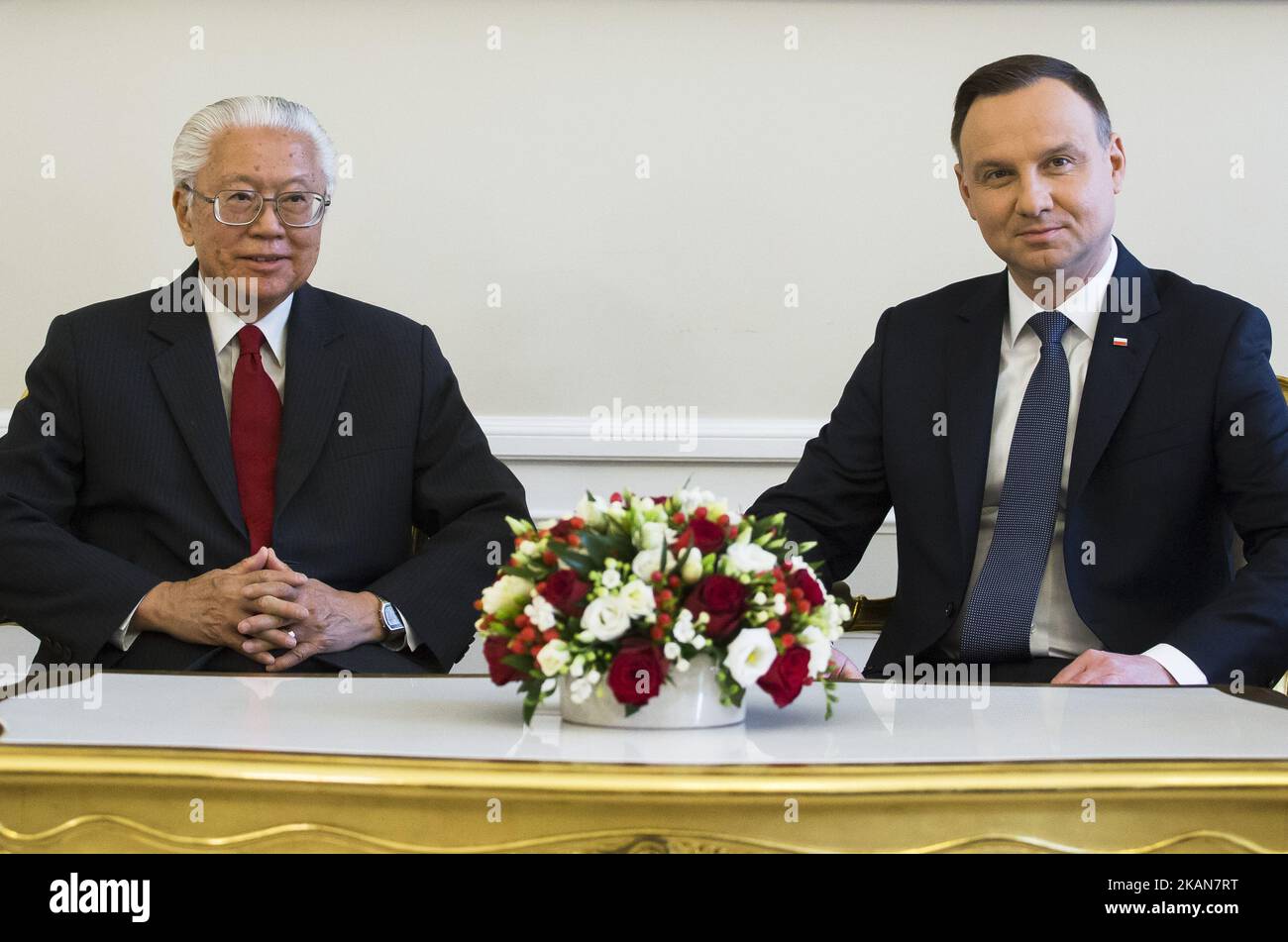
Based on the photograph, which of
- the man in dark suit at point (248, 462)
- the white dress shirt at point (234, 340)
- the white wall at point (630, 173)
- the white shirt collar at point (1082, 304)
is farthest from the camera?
the white wall at point (630, 173)

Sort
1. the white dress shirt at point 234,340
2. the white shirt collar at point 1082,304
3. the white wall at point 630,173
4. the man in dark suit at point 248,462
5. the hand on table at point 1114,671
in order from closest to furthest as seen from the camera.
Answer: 1. the hand on table at point 1114,671
2. the man in dark suit at point 248,462
3. the white shirt collar at point 1082,304
4. the white dress shirt at point 234,340
5. the white wall at point 630,173

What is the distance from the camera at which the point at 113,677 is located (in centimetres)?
207

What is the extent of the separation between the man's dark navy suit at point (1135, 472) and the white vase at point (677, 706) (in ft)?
3.09

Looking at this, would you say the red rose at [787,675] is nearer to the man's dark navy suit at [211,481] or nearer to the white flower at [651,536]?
the white flower at [651,536]

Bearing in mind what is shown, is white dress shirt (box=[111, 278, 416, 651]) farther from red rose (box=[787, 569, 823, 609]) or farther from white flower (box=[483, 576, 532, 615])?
red rose (box=[787, 569, 823, 609])

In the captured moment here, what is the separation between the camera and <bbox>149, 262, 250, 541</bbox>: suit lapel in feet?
8.70

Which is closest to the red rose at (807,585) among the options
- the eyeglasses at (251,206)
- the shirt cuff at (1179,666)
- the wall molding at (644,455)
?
the shirt cuff at (1179,666)

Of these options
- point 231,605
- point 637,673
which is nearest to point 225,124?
point 231,605

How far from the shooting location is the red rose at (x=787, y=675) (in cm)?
161

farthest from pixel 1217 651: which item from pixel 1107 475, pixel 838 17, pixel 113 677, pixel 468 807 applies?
pixel 838 17

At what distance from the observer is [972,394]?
2617 millimetres

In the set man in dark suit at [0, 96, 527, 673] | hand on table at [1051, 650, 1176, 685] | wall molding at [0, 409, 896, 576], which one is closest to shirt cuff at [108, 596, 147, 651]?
man in dark suit at [0, 96, 527, 673]

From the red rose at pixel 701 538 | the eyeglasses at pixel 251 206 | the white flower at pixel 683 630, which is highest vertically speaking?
the eyeglasses at pixel 251 206

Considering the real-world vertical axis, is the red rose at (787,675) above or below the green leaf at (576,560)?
below
